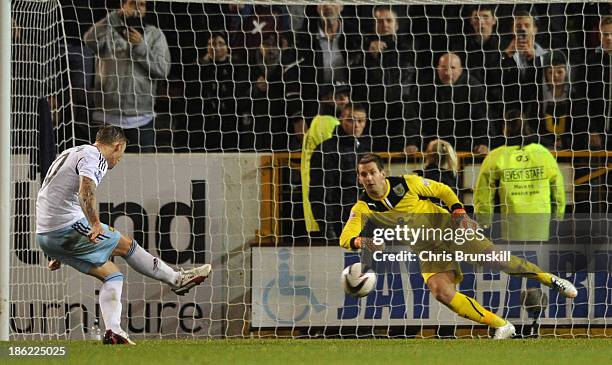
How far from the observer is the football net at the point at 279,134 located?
11.2 metres

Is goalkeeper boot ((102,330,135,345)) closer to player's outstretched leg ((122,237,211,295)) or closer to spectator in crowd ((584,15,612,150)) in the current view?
player's outstretched leg ((122,237,211,295))

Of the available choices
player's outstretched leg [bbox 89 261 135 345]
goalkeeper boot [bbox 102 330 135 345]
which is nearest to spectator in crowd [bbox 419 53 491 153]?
player's outstretched leg [bbox 89 261 135 345]

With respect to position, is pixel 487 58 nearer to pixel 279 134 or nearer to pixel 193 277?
pixel 279 134

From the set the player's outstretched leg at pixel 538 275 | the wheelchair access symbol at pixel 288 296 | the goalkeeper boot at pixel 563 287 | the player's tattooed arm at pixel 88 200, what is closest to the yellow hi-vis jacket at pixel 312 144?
the wheelchair access symbol at pixel 288 296

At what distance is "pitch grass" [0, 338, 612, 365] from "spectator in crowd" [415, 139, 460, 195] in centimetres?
199

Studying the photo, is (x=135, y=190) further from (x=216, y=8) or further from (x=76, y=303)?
(x=216, y=8)

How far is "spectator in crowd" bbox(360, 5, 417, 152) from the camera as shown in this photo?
12148 millimetres

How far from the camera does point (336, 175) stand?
11.6m

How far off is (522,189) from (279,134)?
2434 millimetres

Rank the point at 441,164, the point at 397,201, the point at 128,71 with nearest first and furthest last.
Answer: the point at 397,201 → the point at 441,164 → the point at 128,71

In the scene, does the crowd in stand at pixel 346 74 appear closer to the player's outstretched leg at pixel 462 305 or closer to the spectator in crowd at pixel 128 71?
the spectator in crowd at pixel 128 71

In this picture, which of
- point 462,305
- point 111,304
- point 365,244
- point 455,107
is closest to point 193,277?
point 111,304

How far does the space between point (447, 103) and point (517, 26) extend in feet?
3.17

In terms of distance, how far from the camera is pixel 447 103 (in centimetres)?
1216
